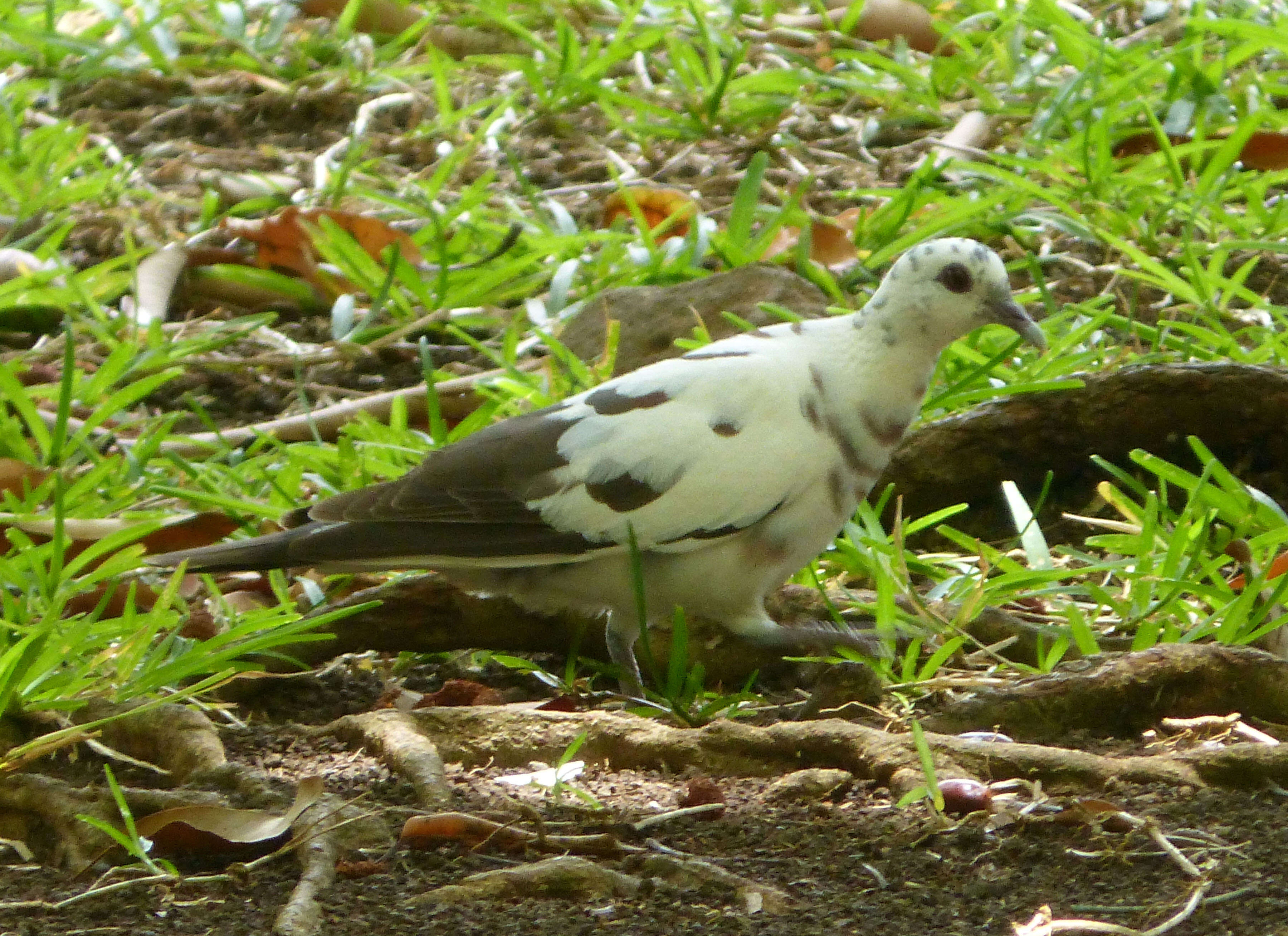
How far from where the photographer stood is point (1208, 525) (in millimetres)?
3008

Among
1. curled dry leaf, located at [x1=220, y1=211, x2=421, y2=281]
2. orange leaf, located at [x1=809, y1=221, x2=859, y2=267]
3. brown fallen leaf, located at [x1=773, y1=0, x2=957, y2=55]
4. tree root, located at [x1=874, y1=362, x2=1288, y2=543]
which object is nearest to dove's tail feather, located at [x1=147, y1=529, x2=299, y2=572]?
tree root, located at [x1=874, y1=362, x2=1288, y2=543]

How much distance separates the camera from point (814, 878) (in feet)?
6.49

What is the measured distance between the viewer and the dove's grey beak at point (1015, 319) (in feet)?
10.5

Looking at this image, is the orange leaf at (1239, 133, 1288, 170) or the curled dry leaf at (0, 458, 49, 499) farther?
the orange leaf at (1239, 133, 1288, 170)

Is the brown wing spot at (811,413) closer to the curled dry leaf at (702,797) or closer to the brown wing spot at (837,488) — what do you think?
the brown wing spot at (837,488)

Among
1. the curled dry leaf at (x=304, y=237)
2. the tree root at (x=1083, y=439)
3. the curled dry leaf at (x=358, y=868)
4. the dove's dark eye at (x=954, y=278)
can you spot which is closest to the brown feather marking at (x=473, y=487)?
the dove's dark eye at (x=954, y=278)

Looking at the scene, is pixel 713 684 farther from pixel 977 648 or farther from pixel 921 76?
pixel 921 76

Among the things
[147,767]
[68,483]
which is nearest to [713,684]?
[147,767]

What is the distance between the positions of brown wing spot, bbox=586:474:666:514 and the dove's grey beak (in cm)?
77

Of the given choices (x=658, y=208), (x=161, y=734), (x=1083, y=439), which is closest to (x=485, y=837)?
(x=161, y=734)

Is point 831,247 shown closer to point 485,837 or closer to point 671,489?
point 671,489

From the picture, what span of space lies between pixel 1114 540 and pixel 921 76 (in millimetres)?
2981

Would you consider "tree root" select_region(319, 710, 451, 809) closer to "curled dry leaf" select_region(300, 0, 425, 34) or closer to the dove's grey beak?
the dove's grey beak

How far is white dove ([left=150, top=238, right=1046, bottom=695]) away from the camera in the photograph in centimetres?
294
